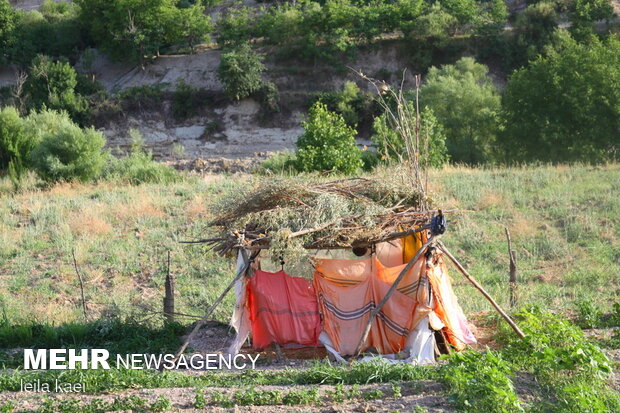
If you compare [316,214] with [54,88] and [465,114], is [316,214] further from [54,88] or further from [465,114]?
[54,88]

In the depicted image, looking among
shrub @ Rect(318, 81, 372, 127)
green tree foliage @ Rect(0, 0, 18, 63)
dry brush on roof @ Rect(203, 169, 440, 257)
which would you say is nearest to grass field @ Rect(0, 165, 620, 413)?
dry brush on roof @ Rect(203, 169, 440, 257)

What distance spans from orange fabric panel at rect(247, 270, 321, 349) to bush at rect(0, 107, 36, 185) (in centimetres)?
2290

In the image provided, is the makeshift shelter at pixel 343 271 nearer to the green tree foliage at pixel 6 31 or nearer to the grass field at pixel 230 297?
the grass field at pixel 230 297

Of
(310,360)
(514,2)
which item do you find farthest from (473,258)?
(514,2)

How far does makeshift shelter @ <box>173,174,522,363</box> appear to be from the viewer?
33.2 feet

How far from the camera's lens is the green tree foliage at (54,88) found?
50.1 m

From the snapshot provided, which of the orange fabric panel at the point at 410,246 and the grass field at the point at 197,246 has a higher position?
the orange fabric panel at the point at 410,246

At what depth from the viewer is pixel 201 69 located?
178 feet

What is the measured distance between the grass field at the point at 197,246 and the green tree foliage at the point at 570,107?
992 cm

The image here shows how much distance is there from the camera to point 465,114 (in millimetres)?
40375

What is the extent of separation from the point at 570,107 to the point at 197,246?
865 inches

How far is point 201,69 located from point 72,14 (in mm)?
14929

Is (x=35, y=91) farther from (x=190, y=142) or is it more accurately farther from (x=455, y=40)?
(x=455, y=40)

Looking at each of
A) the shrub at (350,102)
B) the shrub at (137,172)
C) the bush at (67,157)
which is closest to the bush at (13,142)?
the bush at (67,157)
